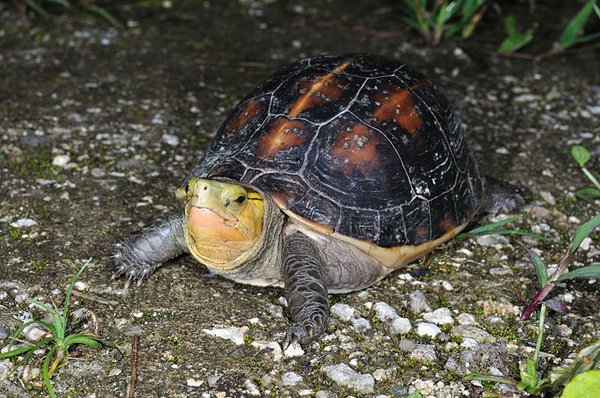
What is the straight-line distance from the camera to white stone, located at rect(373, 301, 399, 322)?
3.36 meters

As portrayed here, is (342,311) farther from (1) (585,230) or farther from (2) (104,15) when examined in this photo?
(2) (104,15)

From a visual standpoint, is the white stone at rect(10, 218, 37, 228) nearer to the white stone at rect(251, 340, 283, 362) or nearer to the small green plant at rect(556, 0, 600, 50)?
the white stone at rect(251, 340, 283, 362)

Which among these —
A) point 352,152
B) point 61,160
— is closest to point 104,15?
point 61,160

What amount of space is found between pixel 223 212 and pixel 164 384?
70 centimetres

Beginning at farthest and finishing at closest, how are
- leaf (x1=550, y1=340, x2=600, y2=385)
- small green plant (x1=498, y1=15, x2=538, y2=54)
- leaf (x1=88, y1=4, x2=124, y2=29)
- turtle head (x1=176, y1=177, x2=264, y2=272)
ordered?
1. leaf (x1=88, y1=4, x2=124, y2=29)
2. small green plant (x1=498, y1=15, x2=538, y2=54)
3. turtle head (x1=176, y1=177, x2=264, y2=272)
4. leaf (x1=550, y1=340, x2=600, y2=385)

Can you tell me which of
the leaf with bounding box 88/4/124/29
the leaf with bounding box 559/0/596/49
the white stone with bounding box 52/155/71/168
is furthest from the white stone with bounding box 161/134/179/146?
the leaf with bounding box 559/0/596/49

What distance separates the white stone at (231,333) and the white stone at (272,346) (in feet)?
0.21

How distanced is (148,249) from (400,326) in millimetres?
1191

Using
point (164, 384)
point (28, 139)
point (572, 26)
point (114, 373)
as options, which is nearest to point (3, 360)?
point (114, 373)

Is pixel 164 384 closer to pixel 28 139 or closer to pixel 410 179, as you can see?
pixel 410 179

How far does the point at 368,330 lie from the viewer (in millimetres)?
3285

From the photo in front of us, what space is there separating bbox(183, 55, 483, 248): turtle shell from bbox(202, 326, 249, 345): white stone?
0.55 metres

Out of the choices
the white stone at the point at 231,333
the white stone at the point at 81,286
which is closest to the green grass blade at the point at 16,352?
the white stone at the point at 81,286

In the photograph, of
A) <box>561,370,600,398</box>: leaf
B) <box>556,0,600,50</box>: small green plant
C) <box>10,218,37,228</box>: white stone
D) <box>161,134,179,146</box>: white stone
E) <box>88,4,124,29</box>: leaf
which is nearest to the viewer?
<box>561,370,600,398</box>: leaf
